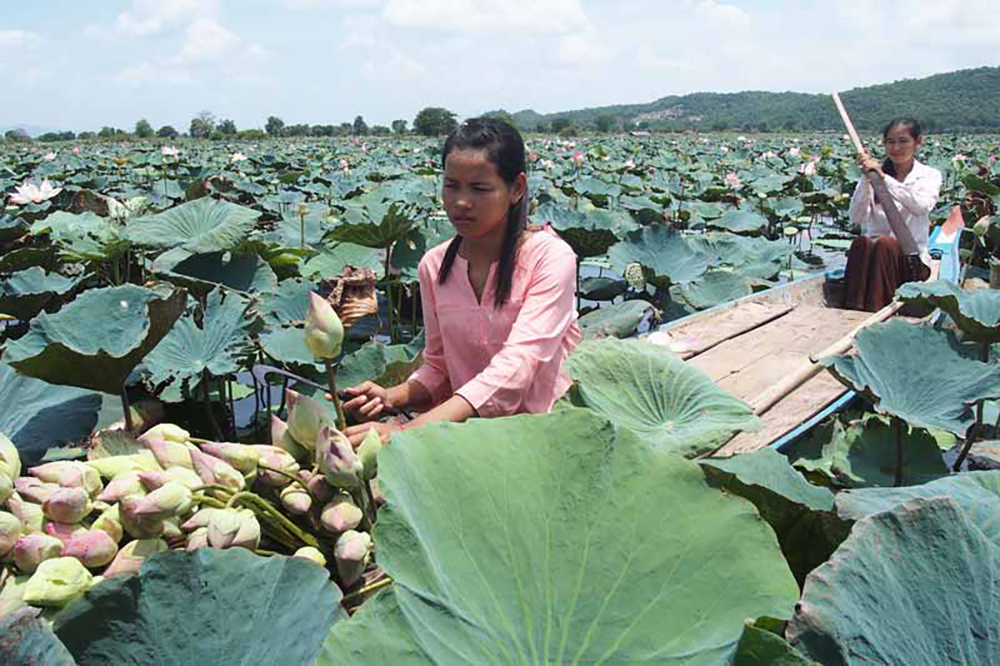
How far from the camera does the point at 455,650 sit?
0.68 meters

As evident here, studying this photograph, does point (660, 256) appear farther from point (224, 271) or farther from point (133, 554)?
point (133, 554)

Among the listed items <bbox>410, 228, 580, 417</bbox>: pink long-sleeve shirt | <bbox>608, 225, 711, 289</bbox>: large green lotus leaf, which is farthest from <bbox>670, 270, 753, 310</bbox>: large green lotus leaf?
<bbox>410, 228, 580, 417</bbox>: pink long-sleeve shirt

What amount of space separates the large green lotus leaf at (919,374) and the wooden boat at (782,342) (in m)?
0.11

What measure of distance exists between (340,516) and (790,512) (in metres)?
0.60

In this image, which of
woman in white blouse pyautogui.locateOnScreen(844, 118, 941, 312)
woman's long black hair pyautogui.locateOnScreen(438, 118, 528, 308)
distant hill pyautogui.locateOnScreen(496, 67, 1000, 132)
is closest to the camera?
woman's long black hair pyautogui.locateOnScreen(438, 118, 528, 308)

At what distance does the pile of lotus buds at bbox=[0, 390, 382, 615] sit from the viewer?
0.80 m

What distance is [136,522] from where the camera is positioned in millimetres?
825

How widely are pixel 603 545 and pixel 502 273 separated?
3.30ft

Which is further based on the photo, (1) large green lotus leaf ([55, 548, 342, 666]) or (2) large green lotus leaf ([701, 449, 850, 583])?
(2) large green lotus leaf ([701, 449, 850, 583])

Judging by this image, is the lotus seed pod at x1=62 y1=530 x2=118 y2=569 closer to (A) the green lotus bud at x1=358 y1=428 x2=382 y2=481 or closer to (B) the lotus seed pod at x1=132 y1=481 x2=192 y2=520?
(B) the lotus seed pod at x1=132 y1=481 x2=192 y2=520

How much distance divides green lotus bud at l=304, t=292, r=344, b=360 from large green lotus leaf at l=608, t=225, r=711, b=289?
10.4ft

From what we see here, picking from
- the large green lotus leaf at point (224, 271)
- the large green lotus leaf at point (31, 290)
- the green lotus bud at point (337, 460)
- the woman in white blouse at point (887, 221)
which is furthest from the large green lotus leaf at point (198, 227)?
the woman in white blouse at point (887, 221)

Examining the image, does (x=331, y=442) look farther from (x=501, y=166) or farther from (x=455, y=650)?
(x=501, y=166)

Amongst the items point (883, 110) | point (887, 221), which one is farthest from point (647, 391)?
point (883, 110)
